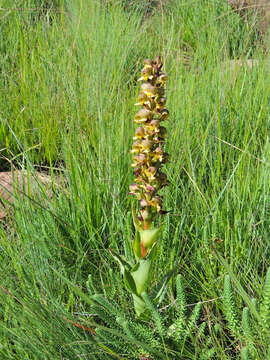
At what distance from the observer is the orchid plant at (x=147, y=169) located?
0.86 meters

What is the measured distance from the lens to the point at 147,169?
0.90 meters

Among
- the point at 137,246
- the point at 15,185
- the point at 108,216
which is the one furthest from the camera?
the point at 15,185

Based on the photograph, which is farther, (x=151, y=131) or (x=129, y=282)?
(x=129, y=282)

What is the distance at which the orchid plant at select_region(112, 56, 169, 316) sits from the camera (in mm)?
856

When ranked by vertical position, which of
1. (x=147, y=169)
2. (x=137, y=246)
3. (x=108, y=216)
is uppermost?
(x=147, y=169)

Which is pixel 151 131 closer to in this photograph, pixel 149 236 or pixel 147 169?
pixel 147 169

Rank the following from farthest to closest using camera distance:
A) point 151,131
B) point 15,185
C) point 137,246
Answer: point 15,185 → point 137,246 → point 151,131

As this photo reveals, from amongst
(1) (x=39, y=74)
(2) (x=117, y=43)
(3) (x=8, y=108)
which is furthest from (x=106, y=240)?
(2) (x=117, y=43)

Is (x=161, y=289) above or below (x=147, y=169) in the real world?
below

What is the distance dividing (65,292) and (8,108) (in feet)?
3.95

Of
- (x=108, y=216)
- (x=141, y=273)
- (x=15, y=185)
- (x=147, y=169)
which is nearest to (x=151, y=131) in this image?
(x=147, y=169)

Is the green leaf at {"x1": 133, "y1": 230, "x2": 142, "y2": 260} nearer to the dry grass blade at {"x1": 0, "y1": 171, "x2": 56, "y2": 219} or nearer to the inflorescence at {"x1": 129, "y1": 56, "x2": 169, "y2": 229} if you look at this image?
the inflorescence at {"x1": 129, "y1": 56, "x2": 169, "y2": 229}

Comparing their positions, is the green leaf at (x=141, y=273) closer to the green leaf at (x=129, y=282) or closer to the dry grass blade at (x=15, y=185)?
the green leaf at (x=129, y=282)

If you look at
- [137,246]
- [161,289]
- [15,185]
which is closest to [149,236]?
[137,246]
